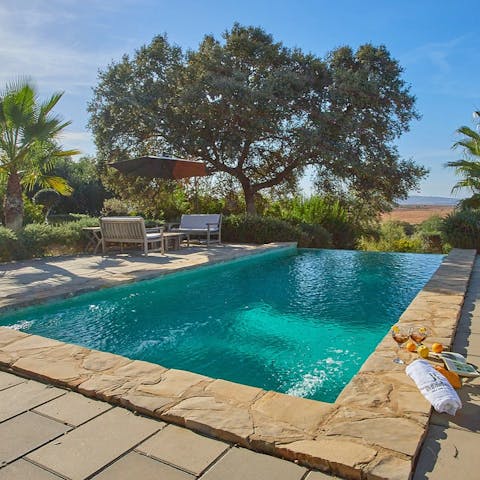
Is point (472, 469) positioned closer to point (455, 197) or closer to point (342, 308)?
point (342, 308)

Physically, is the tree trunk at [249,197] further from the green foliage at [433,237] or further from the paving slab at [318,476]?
the paving slab at [318,476]

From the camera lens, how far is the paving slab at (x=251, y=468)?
1.64m

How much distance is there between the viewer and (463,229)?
34.5 feet

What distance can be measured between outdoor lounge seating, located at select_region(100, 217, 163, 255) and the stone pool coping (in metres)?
5.27

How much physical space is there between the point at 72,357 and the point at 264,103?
1063 cm

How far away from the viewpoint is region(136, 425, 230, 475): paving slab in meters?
1.73

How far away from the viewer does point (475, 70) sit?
40.3 feet

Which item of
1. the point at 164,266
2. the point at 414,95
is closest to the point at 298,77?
the point at 414,95

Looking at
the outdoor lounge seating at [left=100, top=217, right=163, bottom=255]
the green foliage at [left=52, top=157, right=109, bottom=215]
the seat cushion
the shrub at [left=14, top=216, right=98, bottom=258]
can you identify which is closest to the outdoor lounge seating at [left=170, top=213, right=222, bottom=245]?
the seat cushion

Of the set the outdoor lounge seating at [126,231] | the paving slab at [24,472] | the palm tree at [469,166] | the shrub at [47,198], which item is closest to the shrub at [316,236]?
the palm tree at [469,166]

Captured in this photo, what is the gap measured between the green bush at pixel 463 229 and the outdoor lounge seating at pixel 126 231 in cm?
748

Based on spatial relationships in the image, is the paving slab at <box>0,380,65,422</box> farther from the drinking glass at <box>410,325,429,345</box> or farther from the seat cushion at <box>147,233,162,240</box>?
the seat cushion at <box>147,233,162,240</box>

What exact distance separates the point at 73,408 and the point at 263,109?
36.9 feet

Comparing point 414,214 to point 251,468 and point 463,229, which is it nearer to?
point 463,229
